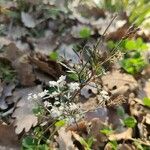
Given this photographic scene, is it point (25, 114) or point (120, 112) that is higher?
point (120, 112)

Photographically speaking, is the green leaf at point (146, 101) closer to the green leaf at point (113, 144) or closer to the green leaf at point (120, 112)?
the green leaf at point (120, 112)

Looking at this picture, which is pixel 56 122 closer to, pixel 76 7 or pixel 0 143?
pixel 0 143

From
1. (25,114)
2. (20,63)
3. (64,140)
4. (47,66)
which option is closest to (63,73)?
(47,66)

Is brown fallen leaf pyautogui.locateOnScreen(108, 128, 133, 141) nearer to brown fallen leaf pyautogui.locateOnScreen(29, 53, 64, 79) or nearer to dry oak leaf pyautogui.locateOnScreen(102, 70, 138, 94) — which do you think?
dry oak leaf pyautogui.locateOnScreen(102, 70, 138, 94)

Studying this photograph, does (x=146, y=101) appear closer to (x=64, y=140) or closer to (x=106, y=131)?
(x=106, y=131)

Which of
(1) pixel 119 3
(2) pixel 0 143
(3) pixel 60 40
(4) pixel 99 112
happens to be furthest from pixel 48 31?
(2) pixel 0 143

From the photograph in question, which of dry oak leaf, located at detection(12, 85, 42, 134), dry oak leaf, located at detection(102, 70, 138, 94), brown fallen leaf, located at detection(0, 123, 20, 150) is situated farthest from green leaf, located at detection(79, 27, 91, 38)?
brown fallen leaf, located at detection(0, 123, 20, 150)
